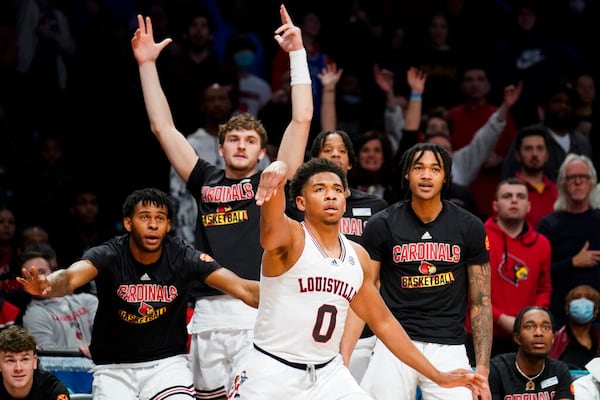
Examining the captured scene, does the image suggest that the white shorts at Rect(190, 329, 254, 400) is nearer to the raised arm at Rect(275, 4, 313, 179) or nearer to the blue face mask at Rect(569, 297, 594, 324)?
the raised arm at Rect(275, 4, 313, 179)

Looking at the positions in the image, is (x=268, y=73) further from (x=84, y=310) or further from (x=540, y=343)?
(x=540, y=343)

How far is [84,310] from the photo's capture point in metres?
8.89

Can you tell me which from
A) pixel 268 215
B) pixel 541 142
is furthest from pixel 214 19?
pixel 268 215

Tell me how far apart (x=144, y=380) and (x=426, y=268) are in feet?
5.93

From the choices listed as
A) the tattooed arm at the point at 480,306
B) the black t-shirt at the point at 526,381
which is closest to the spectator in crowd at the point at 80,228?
the black t-shirt at the point at 526,381

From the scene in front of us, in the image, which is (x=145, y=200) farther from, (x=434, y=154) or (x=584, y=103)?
(x=584, y=103)

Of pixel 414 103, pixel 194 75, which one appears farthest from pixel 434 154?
pixel 194 75

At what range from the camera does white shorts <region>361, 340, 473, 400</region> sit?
6.54 meters

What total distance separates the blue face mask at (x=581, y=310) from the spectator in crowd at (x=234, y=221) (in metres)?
2.87

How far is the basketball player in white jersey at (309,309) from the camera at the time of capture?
559 centimetres

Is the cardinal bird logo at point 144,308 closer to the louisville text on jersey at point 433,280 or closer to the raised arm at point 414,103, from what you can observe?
the louisville text on jersey at point 433,280

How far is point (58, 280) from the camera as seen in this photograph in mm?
6203

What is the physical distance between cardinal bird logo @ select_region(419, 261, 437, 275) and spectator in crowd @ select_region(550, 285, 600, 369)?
2275mm

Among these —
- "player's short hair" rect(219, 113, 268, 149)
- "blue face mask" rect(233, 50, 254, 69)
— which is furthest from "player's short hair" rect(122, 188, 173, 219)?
"blue face mask" rect(233, 50, 254, 69)
